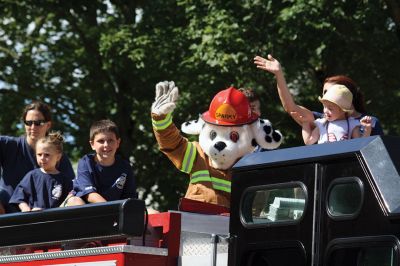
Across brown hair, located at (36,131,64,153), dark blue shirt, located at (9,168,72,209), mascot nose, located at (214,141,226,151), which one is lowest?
dark blue shirt, located at (9,168,72,209)

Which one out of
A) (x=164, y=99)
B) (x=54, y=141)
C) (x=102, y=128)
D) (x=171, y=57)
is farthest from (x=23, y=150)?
(x=171, y=57)

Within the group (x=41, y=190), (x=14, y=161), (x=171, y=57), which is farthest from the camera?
(x=171, y=57)

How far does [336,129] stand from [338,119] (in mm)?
78

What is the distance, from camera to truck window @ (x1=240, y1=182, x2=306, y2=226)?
4441 mm

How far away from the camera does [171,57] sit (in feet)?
50.9

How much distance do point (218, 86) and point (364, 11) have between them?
2.39 meters

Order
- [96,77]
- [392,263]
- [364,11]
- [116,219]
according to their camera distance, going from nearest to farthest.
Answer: [392,263]
[116,219]
[364,11]
[96,77]

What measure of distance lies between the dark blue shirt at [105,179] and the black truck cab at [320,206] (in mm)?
1502

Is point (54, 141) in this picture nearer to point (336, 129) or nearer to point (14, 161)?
point (14, 161)

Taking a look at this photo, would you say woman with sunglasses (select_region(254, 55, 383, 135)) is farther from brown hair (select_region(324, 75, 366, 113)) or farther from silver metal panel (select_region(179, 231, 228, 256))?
silver metal panel (select_region(179, 231, 228, 256))

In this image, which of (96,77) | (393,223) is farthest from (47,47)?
(393,223)

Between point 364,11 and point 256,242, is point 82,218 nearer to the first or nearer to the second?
point 256,242

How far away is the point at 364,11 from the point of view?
14.0 metres

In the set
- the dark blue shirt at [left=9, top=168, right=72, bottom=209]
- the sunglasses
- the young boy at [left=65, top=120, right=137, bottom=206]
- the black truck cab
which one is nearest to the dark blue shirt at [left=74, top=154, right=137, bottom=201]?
the young boy at [left=65, top=120, right=137, bottom=206]
